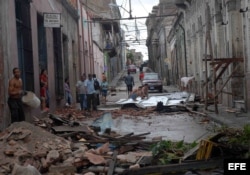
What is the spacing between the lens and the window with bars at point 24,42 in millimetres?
16453

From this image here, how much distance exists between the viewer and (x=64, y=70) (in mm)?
26297

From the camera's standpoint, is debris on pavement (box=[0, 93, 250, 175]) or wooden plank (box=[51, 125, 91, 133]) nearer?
debris on pavement (box=[0, 93, 250, 175])

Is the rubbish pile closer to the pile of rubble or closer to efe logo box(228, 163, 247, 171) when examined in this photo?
the pile of rubble

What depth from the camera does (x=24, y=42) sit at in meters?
16.9

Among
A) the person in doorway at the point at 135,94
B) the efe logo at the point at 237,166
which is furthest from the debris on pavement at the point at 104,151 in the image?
the person in doorway at the point at 135,94

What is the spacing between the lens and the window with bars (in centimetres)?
1645

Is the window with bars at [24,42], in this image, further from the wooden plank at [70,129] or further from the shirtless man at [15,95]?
the wooden plank at [70,129]

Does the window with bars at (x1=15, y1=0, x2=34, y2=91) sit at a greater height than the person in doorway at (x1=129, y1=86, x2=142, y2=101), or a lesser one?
greater

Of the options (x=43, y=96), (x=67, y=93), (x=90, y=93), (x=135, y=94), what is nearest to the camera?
(x=43, y=96)

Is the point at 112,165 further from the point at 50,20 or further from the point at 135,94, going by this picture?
the point at 135,94

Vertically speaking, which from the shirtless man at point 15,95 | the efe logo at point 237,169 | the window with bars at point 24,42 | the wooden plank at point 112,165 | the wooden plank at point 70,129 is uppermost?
the window with bars at point 24,42

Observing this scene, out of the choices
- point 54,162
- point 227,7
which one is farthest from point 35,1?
point 54,162

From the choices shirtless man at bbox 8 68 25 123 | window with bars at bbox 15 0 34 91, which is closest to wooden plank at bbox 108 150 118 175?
shirtless man at bbox 8 68 25 123

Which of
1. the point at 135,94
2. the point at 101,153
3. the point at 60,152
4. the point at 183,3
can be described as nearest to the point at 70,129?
the point at 60,152
